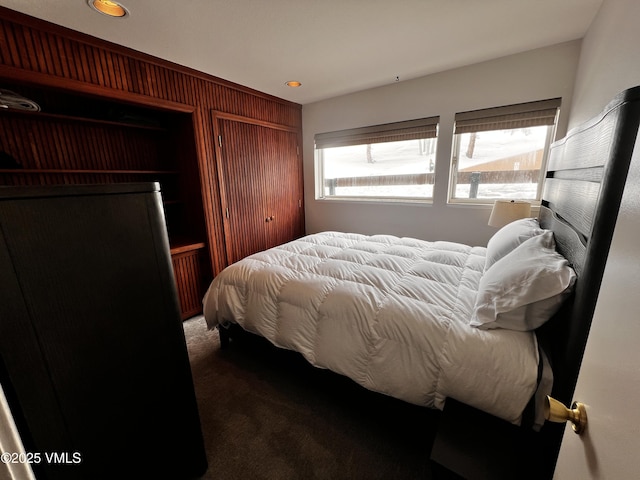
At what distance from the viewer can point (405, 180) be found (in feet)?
10.4

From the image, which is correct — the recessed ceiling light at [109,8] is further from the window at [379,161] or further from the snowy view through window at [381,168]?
the snowy view through window at [381,168]

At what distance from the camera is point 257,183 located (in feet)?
10.5

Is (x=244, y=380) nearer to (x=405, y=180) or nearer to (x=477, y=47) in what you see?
(x=405, y=180)

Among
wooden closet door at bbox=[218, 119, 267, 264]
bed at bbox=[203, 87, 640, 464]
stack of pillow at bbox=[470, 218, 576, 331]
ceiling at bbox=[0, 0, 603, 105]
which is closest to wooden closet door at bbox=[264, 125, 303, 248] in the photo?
wooden closet door at bbox=[218, 119, 267, 264]

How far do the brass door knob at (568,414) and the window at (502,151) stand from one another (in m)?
2.61

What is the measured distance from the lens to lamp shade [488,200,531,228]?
219 cm

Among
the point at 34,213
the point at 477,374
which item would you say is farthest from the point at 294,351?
the point at 34,213

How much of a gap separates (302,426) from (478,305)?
1152mm

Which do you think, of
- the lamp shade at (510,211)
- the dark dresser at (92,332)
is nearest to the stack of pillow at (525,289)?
the lamp shade at (510,211)

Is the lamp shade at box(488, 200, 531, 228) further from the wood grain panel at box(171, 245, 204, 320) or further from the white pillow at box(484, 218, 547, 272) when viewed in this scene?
the wood grain panel at box(171, 245, 204, 320)

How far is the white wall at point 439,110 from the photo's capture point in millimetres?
2217

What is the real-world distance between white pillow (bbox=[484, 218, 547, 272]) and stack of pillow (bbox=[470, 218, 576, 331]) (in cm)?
22

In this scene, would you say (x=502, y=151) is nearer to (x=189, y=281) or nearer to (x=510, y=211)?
(x=510, y=211)

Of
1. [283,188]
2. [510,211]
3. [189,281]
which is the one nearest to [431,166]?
[510,211]
